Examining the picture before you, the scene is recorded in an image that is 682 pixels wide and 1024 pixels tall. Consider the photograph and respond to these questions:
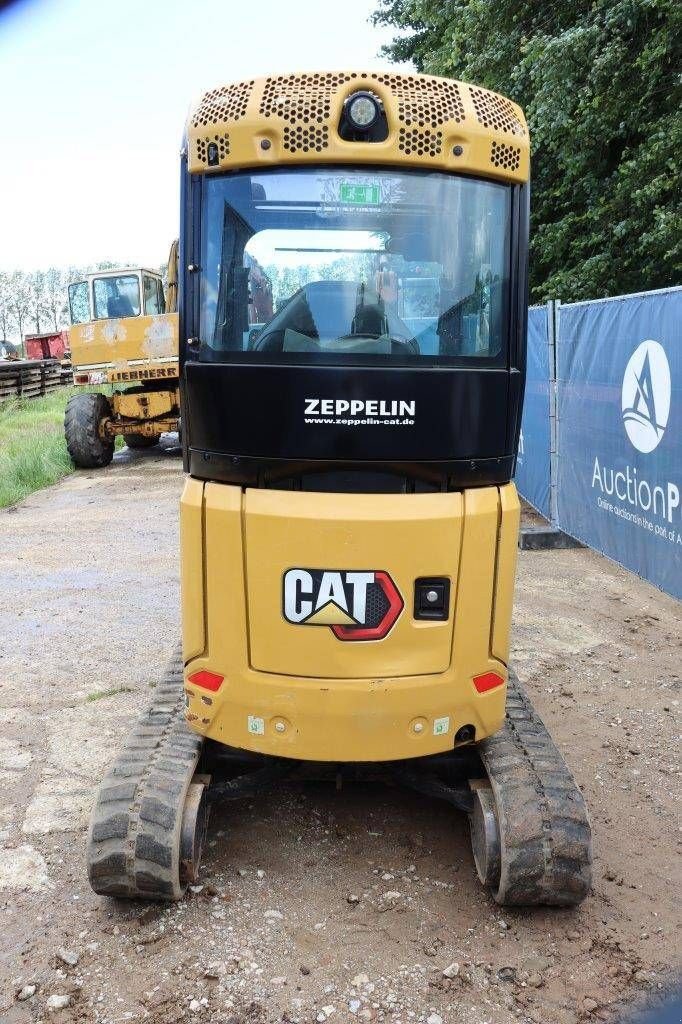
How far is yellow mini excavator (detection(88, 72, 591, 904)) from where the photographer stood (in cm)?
304

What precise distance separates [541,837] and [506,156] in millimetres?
2512

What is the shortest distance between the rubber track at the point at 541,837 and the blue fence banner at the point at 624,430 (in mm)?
3675

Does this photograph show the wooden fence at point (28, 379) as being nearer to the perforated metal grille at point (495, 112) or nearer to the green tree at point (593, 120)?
the green tree at point (593, 120)

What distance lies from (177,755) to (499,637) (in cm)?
141

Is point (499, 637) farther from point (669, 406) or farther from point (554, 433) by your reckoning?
point (554, 433)

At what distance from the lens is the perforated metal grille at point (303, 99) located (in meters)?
2.98

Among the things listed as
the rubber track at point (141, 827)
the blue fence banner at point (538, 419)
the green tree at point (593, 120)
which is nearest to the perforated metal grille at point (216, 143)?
the rubber track at point (141, 827)

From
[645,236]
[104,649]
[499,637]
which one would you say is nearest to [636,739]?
[499,637]

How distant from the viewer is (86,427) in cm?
1503

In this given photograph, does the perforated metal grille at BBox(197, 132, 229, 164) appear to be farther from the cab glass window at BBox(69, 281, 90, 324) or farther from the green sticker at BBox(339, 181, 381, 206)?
the cab glass window at BBox(69, 281, 90, 324)

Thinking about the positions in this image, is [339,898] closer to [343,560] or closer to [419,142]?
[343,560]

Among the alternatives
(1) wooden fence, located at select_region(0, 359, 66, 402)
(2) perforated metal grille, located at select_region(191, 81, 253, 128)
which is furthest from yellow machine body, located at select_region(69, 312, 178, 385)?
(1) wooden fence, located at select_region(0, 359, 66, 402)

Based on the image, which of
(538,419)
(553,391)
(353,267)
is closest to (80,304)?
(538,419)

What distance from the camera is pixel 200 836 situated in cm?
364
